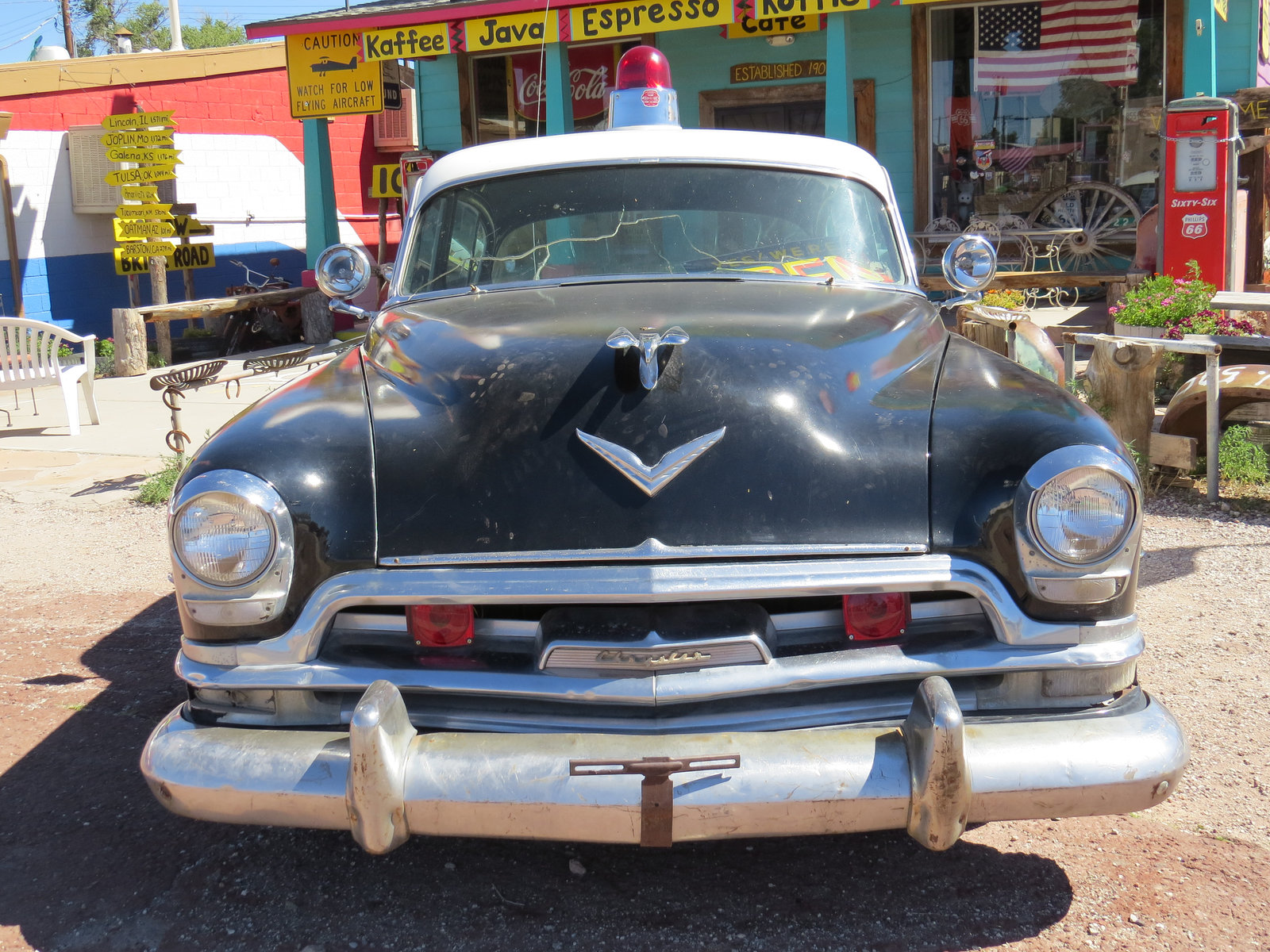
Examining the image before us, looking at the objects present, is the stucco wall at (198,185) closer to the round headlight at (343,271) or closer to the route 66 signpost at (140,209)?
the route 66 signpost at (140,209)

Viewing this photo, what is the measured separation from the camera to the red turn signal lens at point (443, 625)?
236cm

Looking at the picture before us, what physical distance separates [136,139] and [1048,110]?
888 centimetres

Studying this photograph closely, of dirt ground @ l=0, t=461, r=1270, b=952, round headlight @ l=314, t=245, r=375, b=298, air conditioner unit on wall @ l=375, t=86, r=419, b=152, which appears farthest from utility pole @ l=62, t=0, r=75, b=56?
dirt ground @ l=0, t=461, r=1270, b=952

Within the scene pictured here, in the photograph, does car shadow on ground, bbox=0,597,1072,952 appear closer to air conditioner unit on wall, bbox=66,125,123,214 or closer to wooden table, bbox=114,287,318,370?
wooden table, bbox=114,287,318,370

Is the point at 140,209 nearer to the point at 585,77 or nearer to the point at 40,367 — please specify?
the point at 40,367

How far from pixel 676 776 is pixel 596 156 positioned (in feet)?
7.25

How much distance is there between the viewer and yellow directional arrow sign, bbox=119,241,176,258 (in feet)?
38.5

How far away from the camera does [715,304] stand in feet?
9.57

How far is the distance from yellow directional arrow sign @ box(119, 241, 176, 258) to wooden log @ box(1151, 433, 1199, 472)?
31.7 feet

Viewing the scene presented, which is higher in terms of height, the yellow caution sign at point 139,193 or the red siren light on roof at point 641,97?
the yellow caution sign at point 139,193

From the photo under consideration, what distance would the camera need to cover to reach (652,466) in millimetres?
2330

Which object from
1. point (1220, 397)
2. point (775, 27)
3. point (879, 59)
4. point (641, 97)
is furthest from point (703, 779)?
point (775, 27)

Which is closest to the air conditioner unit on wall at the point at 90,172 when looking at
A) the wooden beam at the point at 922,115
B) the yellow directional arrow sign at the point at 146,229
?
the yellow directional arrow sign at the point at 146,229

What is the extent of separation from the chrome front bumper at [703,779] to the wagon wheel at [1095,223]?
9468mm
